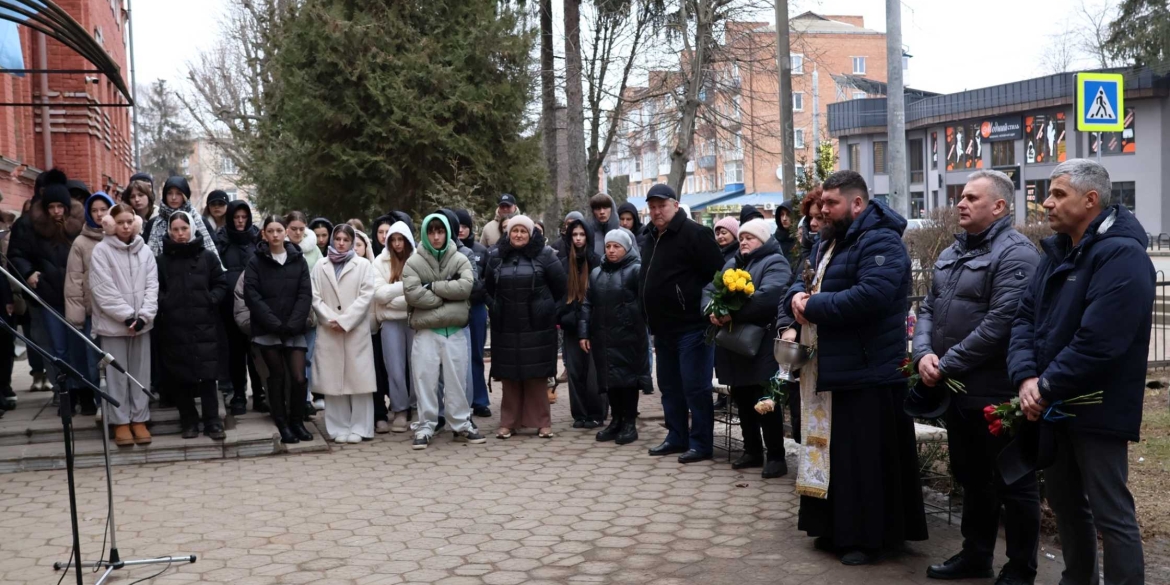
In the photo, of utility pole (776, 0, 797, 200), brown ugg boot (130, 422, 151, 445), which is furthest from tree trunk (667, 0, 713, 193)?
brown ugg boot (130, 422, 151, 445)

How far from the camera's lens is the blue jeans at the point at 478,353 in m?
10.8

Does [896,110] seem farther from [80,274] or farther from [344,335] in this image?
[80,274]

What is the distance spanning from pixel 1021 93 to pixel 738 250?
145 feet

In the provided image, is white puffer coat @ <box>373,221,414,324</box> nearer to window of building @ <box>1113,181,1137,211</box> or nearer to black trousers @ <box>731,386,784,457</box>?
black trousers @ <box>731,386,784,457</box>

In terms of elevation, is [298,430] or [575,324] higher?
[575,324]

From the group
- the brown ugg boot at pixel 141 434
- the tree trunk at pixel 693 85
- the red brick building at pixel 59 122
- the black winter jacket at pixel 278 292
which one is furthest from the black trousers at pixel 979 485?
the tree trunk at pixel 693 85

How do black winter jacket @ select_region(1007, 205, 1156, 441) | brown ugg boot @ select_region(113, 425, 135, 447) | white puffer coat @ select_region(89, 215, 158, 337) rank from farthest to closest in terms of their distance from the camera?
brown ugg boot @ select_region(113, 425, 135, 447) → white puffer coat @ select_region(89, 215, 158, 337) → black winter jacket @ select_region(1007, 205, 1156, 441)

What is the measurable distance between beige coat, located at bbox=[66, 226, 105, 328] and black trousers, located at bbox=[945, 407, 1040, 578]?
7.00 metres

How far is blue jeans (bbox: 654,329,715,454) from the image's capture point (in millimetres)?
8438

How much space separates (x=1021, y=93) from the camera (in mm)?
47625

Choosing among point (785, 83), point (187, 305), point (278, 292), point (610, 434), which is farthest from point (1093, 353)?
point (785, 83)

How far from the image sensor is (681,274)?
844 centimetres

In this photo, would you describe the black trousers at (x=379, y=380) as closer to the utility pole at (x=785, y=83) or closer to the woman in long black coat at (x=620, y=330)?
the woman in long black coat at (x=620, y=330)

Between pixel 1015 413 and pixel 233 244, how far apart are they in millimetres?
7669
